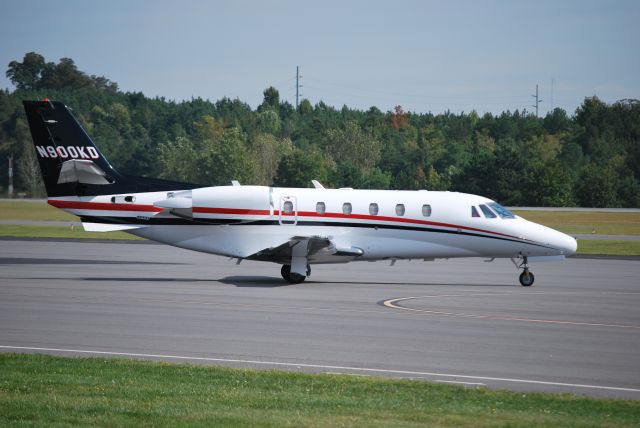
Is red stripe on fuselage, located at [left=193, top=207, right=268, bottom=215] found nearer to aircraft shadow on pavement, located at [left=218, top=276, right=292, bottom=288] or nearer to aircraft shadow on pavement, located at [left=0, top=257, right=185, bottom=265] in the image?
aircraft shadow on pavement, located at [left=218, top=276, right=292, bottom=288]

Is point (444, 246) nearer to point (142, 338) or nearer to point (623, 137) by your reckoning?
point (142, 338)

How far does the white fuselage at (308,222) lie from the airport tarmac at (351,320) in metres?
1.17

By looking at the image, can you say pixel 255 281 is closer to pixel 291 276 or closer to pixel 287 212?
pixel 291 276

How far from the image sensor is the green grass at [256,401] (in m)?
11.2

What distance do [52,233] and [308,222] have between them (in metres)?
28.3

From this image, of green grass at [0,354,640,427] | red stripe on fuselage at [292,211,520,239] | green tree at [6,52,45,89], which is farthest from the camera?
green tree at [6,52,45,89]

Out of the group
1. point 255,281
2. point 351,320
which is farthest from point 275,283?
point 351,320

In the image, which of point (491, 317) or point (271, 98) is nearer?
point (491, 317)

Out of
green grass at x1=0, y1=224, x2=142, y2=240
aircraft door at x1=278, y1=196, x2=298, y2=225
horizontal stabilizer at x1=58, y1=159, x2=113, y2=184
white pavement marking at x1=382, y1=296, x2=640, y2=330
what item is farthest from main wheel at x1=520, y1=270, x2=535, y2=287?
green grass at x1=0, y1=224, x2=142, y2=240

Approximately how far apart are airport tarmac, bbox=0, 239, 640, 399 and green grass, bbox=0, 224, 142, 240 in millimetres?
16932

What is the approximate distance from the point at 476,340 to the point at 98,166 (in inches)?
Answer: 585

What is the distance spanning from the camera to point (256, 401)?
480 inches

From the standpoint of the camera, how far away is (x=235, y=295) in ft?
82.0

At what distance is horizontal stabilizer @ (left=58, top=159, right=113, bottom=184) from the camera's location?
93.2 ft
